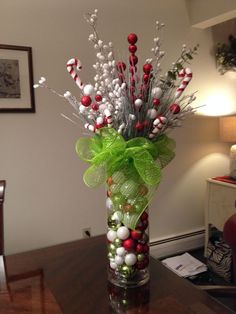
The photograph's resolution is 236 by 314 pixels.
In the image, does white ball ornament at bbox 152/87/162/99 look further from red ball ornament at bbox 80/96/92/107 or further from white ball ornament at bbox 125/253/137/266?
white ball ornament at bbox 125/253/137/266

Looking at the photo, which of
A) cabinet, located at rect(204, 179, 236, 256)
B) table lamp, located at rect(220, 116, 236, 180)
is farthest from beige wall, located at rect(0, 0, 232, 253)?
table lamp, located at rect(220, 116, 236, 180)

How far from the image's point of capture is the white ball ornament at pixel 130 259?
862mm

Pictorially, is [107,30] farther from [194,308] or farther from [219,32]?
[194,308]

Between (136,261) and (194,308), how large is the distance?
20cm

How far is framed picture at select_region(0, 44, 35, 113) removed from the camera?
1825mm

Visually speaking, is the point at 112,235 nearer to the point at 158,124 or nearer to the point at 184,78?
the point at 158,124

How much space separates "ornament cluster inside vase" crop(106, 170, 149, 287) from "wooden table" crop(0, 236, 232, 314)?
0.05 m

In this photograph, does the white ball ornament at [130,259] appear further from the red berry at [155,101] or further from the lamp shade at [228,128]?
the lamp shade at [228,128]

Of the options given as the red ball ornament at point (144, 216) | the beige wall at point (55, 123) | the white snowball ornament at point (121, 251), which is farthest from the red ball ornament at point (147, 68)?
the beige wall at point (55, 123)

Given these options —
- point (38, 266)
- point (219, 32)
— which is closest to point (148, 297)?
point (38, 266)

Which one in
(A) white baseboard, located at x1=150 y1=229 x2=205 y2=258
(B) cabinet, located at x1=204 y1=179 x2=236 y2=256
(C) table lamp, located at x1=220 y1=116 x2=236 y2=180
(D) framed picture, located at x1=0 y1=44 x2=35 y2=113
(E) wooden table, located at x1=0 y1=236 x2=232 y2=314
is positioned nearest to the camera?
(E) wooden table, located at x1=0 y1=236 x2=232 y2=314

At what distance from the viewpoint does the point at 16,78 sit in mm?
1861

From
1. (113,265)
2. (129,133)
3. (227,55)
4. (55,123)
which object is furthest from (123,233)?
(227,55)

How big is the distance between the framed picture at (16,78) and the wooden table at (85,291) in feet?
3.56
